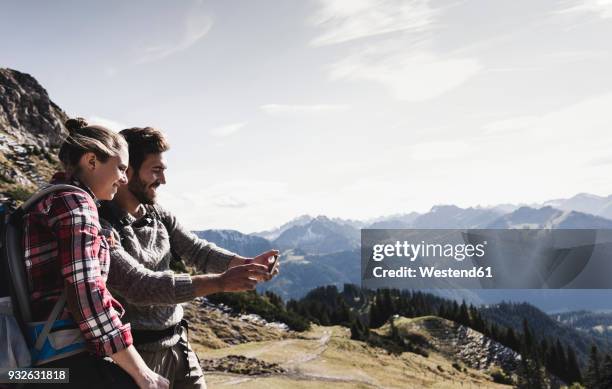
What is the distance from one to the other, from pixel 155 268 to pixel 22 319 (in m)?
1.98

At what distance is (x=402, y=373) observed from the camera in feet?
213

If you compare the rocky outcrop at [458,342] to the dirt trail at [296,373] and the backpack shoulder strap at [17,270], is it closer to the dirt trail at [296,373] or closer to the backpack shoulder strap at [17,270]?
the dirt trail at [296,373]

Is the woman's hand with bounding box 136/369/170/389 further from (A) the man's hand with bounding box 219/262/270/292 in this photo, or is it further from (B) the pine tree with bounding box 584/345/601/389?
(B) the pine tree with bounding box 584/345/601/389

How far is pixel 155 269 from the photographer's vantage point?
5074 mm

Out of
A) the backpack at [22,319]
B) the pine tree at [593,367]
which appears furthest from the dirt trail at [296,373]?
the pine tree at [593,367]

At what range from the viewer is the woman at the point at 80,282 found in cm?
308

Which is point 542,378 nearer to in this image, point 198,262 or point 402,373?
point 402,373

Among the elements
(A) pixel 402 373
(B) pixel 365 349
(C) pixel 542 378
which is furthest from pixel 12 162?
(C) pixel 542 378

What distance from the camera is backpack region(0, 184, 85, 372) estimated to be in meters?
3.06

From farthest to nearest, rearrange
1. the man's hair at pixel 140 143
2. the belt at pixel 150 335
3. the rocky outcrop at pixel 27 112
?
the rocky outcrop at pixel 27 112
the man's hair at pixel 140 143
the belt at pixel 150 335

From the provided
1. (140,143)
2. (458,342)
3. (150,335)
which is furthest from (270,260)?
(458,342)

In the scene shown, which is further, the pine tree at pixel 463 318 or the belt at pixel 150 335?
the pine tree at pixel 463 318

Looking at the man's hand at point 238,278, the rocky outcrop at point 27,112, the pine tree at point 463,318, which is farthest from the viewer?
the rocky outcrop at point 27,112

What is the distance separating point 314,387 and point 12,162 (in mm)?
113164
